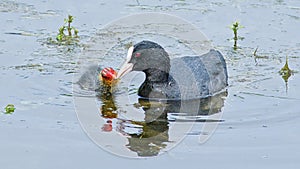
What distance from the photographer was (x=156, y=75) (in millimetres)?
7344

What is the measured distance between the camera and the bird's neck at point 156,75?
7.32 meters

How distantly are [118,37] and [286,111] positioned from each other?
10.9 feet

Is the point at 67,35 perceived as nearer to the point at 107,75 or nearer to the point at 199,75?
the point at 107,75

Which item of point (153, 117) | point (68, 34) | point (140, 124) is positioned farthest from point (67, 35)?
point (140, 124)

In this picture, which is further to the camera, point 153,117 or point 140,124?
point 153,117

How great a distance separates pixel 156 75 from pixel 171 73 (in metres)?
0.23

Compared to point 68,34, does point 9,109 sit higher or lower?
lower

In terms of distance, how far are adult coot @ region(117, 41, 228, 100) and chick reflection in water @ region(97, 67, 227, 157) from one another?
0.32 ft

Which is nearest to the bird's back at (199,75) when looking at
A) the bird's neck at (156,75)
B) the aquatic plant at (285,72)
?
the bird's neck at (156,75)

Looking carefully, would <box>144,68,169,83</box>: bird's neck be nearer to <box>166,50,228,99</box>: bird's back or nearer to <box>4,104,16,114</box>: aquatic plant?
<box>166,50,228,99</box>: bird's back

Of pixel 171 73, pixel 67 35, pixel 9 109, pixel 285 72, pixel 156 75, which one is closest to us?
pixel 9 109

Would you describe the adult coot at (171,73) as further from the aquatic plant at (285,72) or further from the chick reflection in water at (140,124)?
the aquatic plant at (285,72)

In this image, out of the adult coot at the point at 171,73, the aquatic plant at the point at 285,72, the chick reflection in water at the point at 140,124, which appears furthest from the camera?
the aquatic plant at the point at 285,72

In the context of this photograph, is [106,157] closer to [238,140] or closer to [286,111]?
[238,140]
